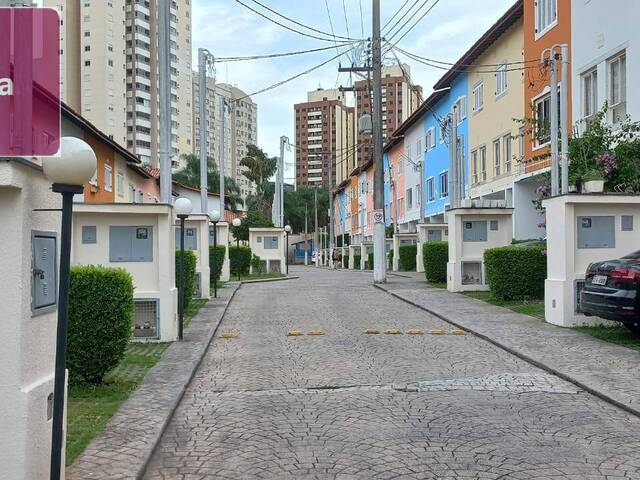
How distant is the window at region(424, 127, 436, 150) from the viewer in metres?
43.6

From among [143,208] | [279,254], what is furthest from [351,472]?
[279,254]

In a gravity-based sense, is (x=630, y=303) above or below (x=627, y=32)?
below

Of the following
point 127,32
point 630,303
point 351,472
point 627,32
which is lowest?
point 351,472

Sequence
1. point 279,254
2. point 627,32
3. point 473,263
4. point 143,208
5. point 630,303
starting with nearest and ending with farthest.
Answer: point 630,303 < point 143,208 < point 627,32 < point 473,263 < point 279,254

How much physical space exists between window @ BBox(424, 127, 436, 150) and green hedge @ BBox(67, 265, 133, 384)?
3747 centimetres

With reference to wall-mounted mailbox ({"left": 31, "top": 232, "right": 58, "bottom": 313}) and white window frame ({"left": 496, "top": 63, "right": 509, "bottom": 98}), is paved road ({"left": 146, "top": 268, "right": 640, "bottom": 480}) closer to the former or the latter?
wall-mounted mailbox ({"left": 31, "top": 232, "right": 58, "bottom": 313})

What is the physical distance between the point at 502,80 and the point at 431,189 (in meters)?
15.4

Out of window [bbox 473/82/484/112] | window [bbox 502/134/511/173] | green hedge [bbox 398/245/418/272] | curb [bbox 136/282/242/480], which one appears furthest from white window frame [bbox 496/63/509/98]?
curb [bbox 136/282/242/480]

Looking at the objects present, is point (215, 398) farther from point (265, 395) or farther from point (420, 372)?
point (420, 372)

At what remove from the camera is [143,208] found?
1134cm

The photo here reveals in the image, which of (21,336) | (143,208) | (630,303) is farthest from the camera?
(143,208)

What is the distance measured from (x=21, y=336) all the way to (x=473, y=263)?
719 inches

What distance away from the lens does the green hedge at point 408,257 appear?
37938 millimetres

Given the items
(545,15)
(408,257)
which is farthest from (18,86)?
(408,257)
